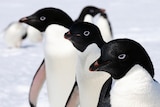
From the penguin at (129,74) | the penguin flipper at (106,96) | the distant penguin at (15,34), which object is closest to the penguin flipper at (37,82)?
the penguin flipper at (106,96)

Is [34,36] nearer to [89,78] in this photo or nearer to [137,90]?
[89,78]

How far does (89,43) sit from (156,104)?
104cm

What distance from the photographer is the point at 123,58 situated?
2.79 metres

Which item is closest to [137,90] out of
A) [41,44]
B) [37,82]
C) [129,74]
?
[129,74]

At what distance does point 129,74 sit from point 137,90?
105 millimetres

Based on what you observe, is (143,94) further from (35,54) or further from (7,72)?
(35,54)

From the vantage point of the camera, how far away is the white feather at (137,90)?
108 inches

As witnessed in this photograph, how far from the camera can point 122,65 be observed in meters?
2.80

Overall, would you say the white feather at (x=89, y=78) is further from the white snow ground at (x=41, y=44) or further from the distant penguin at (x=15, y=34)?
the distant penguin at (x=15, y=34)

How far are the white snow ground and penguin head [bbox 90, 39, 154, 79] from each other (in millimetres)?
2583

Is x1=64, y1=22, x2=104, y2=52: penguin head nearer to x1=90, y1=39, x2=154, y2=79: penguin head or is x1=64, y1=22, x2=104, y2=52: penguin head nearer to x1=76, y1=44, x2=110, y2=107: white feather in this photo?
x1=76, y1=44, x2=110, y2=107: white feather

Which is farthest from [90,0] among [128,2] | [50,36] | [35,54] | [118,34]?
[50,36]

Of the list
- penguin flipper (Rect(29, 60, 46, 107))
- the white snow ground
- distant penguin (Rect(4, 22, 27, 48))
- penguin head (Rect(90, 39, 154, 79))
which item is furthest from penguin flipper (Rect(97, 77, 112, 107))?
distant penguin (Rect(4, 22, 27, 48))

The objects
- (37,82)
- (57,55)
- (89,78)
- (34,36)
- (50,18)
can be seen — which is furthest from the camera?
(34,36)
